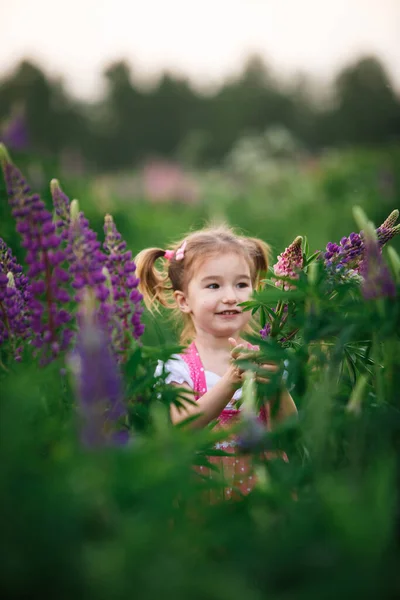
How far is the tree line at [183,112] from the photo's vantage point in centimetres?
2789

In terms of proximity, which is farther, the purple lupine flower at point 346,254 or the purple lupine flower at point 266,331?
the purple lupine flower at point 266,331

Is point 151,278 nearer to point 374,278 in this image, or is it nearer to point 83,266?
point 83,266

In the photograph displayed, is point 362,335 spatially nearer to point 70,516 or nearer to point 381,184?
point 70,516

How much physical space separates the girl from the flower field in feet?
1.39

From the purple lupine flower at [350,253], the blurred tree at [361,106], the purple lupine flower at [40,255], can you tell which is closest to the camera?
the purple lupine flower at [40,255]

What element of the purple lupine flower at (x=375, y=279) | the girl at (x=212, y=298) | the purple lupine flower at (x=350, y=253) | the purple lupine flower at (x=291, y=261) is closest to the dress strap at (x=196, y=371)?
the girl at (x=212, y=298)

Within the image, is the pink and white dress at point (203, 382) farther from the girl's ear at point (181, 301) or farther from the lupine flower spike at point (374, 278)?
the lupine flower spike at point (374, 278)

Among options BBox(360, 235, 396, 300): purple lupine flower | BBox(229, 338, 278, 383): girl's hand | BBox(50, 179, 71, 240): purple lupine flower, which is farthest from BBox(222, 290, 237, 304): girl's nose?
BBox(360, 235, 396, 300): purple lupine flower

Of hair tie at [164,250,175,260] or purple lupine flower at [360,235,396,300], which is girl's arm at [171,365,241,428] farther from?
hair tie at [164,250,175,260]

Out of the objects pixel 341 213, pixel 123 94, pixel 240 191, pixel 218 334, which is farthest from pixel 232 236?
pixel 123 94

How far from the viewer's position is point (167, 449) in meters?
1.21

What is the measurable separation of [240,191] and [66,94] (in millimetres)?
18649

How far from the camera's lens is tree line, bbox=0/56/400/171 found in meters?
27.9

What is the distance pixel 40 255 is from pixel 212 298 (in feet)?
3.10
